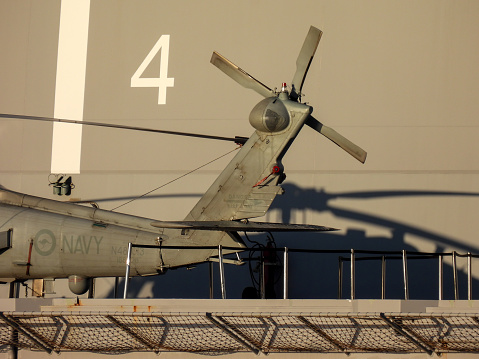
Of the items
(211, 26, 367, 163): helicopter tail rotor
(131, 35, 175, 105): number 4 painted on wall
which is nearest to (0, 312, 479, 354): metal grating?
(211, 26, 367, 163): helicopter tail rotor

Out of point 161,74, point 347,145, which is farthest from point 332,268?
point 161,74

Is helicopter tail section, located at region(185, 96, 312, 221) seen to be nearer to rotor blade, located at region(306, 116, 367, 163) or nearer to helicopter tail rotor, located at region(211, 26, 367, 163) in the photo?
helicopter tail rotor, located at region(211, 26, 367, 163)

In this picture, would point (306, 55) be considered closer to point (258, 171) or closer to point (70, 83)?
point (258, 171)

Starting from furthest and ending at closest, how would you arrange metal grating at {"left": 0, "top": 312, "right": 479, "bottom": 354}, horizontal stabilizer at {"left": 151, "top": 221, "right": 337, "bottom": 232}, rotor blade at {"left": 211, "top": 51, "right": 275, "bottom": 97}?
1. rotor blade at {"left": 211, "top": 51, "right": 275, "bottom": 97}
2. horizontal stabilizer at {"left": 151, "top": 221, "right": 337, "bottom": 232}
3. metal grating at {"left": 0, "top": 312, "right": 479, "bottom": 354}

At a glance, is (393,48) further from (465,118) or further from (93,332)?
(93,332)

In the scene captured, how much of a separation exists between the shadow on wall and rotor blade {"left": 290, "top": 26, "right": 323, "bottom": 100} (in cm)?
450

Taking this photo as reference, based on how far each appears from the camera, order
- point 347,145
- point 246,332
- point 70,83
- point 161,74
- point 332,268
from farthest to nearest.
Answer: point 70,83, point 161,74, point 332,268, point 347,145, point 246,332

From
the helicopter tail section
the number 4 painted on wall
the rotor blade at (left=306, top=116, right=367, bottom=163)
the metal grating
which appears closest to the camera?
the metal grating

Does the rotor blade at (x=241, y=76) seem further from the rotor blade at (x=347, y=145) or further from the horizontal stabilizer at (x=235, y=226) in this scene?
the horizontal stabilizer at (x=235, y=226)

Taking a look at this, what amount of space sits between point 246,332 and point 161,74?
26.6 ft

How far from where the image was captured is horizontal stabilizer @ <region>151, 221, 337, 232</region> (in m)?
12.0

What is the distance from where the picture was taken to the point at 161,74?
1809cm

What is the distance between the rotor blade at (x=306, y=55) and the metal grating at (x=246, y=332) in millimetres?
4006

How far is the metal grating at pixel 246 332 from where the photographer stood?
11.6 m
